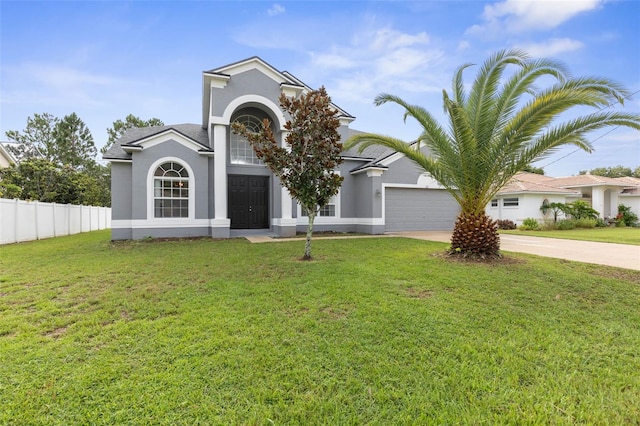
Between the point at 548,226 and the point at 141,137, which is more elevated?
the point at 141,137

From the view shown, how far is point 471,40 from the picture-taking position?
13.0 metres

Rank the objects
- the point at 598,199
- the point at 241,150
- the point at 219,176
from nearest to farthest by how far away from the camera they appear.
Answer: the point at 219,176 → the point at 241,150 → the point at 598,199

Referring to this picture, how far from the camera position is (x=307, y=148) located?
7.78 m

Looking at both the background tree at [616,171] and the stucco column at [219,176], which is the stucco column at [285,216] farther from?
the background tree at [616,171]

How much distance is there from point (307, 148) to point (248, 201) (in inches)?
304

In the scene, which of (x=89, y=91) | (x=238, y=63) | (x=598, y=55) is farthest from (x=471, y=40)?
(x=89, y=91)

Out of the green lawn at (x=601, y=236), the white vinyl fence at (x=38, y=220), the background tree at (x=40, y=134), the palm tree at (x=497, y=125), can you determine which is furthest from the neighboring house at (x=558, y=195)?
the background tree at (x=40, y=134)

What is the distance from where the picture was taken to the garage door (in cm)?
1608

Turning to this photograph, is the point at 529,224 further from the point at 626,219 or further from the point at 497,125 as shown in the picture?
the point at 497,125

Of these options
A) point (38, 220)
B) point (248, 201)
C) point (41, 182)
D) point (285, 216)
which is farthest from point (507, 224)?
point (41, 182)

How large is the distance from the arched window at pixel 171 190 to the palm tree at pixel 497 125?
30.3ft

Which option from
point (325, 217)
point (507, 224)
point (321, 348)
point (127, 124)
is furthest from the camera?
point (127, 124)

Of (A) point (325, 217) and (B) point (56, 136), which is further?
(B) point (56, 136)

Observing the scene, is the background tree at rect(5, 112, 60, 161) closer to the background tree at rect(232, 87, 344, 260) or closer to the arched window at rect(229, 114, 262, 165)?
the arched window at rect(229, 114, 262, 165)
